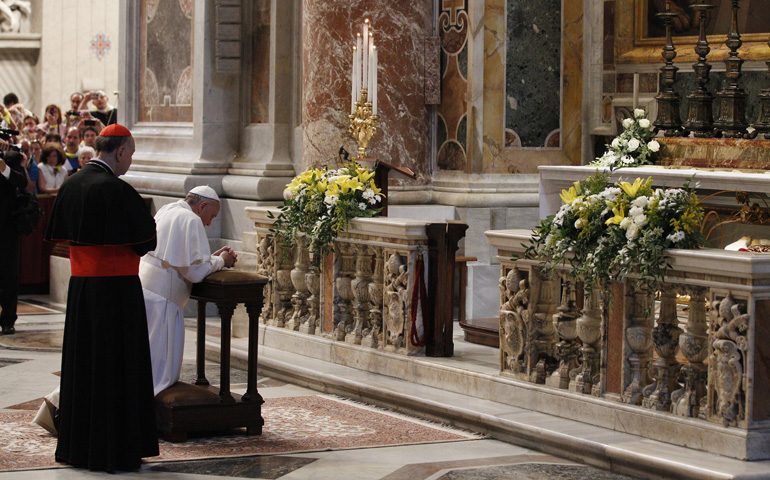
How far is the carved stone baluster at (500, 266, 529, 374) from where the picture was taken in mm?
7629

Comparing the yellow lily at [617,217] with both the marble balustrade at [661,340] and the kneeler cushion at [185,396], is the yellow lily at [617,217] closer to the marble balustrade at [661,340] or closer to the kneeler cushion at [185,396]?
the marble balustrade at [661,340]

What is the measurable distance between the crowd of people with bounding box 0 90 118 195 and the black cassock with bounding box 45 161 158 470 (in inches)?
236

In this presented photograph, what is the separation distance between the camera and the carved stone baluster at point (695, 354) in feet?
21.5

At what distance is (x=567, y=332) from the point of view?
7395mm

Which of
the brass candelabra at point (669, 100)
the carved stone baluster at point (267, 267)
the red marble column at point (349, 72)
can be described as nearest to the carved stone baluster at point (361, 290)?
the carved stone baluster at point (267, 267)

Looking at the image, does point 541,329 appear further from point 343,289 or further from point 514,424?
point 343,289

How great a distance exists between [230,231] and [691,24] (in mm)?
5077

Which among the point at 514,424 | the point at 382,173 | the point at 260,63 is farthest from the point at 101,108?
the point at 514,424

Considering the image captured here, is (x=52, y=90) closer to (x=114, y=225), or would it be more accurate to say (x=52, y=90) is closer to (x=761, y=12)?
(x=761, y=12)

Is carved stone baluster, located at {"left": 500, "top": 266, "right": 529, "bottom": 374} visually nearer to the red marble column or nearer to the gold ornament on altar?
the gold ornament on altar

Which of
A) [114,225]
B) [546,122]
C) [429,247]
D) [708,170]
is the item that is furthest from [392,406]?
[546,122]

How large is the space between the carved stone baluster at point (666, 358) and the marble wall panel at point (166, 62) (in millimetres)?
8671

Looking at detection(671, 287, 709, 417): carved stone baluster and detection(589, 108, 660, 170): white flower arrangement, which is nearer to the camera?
detection(671, 287, 709, 417): carved stone baluster

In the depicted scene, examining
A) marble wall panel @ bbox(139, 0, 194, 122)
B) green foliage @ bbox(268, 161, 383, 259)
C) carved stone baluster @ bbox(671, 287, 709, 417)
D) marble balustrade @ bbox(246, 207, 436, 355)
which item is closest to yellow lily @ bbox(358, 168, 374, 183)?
green foliage @ bbox(268, 161, 383, 259)
